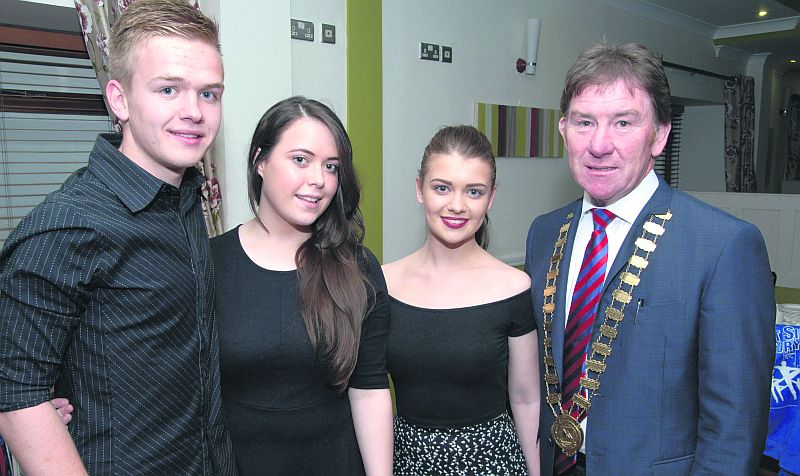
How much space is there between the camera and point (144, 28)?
115cm

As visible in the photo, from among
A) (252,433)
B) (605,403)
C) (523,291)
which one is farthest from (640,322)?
(252,433)

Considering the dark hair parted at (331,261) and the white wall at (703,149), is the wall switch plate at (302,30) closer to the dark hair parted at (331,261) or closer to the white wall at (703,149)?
the dark hair parted at (331,261)

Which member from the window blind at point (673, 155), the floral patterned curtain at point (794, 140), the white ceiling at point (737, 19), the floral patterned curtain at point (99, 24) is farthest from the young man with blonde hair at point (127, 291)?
the floral patterned curtain at point (794, 140)

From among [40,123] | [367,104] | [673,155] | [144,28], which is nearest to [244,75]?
[367,104]

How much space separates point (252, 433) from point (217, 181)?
1558mm

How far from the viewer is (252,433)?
4.80 feet

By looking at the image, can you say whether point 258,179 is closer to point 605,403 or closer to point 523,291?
point 523,291

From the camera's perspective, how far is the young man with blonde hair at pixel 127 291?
0.99 m

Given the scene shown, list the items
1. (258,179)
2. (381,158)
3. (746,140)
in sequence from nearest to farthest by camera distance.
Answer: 1. (258,179)
2. (381,158)
3. (746,140)

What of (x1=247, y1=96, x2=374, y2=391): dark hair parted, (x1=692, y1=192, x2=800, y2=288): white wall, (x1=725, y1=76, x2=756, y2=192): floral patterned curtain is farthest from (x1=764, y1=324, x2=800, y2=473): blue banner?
(x1=725, y1=76, x2=756, y2=192): floral patterned curtain

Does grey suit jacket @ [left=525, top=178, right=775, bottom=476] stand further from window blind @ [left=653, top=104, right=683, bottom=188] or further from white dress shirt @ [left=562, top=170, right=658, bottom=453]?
window blind @ [left=653, top=104, right=683, bottom=188]

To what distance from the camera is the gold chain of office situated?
53.9 inches

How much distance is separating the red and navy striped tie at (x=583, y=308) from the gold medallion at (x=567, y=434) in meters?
0.02

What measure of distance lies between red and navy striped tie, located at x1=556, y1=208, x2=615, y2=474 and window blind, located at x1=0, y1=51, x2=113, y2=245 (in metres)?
2.40
